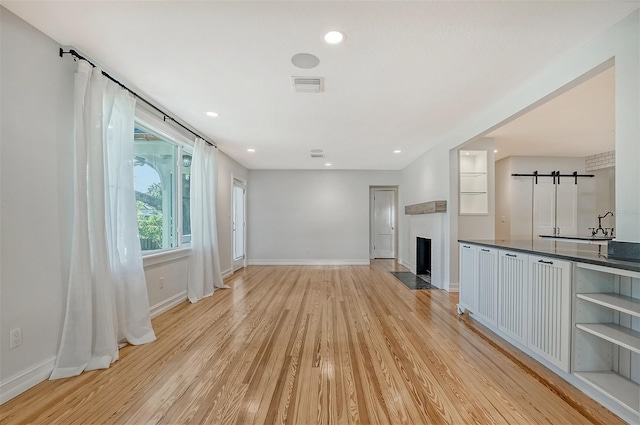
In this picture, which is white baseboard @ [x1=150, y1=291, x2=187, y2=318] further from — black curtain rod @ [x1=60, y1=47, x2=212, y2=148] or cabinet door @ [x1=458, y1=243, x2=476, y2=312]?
cabinet door @ [x1=458, y1=243, x2=476, y2=312]

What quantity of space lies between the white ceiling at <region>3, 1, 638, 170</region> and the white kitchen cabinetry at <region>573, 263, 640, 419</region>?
1646 mm

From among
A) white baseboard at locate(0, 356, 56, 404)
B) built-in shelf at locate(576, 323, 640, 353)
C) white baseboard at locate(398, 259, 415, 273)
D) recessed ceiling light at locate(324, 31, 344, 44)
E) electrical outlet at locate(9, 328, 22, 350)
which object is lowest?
white baseboard at locate(398, 259, 415, 273)

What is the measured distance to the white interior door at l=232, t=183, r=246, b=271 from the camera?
6248 millimetres

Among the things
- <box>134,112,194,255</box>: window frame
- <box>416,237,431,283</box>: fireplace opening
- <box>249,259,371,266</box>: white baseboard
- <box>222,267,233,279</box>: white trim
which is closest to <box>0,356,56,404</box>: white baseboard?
<box>134,112,194,255</box>: window frame

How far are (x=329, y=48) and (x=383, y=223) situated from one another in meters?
6.89

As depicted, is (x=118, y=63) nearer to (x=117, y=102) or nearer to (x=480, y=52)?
(x=117, y=102)

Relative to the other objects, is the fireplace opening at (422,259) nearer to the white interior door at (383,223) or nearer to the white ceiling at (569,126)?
the white ceiling at (569,126)

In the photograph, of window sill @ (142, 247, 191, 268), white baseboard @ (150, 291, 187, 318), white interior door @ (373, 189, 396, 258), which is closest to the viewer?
window sill @ (142, 247, 191, 268)

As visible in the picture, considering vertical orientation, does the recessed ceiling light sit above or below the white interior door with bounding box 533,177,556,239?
above

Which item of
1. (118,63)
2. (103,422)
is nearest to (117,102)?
(118,63)

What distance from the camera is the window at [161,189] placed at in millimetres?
3158

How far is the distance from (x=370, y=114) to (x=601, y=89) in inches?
93.4

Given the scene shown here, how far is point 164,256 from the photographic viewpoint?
3367 mm

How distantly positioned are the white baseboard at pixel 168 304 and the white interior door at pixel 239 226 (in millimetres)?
2283
